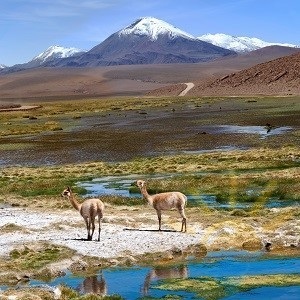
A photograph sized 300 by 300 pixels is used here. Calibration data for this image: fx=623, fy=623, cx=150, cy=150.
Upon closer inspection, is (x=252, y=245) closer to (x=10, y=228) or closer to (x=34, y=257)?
(x=34, y=257)

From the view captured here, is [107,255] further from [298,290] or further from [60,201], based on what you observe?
[60,201]

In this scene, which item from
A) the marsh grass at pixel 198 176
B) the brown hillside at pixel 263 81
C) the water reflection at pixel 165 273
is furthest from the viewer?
the brown hillside at pixel 263 81

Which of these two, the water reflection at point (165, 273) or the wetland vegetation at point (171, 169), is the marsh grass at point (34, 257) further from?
the water reflection at point (165, 273)

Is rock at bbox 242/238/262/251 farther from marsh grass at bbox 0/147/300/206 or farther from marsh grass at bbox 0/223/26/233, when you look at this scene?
marsh grass at bbox 0/223/26/233

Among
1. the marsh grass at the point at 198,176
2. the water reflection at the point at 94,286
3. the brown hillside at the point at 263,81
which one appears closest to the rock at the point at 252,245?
the water reflection at the point at 94,286

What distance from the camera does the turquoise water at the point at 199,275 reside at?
51.0 ft

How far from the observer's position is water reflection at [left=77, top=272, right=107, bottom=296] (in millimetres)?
16087

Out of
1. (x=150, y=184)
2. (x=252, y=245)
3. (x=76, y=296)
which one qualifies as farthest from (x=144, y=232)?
(x=150, y=184)

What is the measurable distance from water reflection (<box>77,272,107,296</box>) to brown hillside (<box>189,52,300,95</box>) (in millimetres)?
126780

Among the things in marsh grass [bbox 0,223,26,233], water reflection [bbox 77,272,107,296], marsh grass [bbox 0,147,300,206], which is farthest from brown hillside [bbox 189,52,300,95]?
water reflection [bbox 77,272,107,296]

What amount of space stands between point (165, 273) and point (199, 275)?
101cm

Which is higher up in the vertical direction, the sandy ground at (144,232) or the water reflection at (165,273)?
the sandy ground at (144,232)

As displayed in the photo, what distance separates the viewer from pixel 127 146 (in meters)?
54.4

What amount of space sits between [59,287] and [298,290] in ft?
19.6
